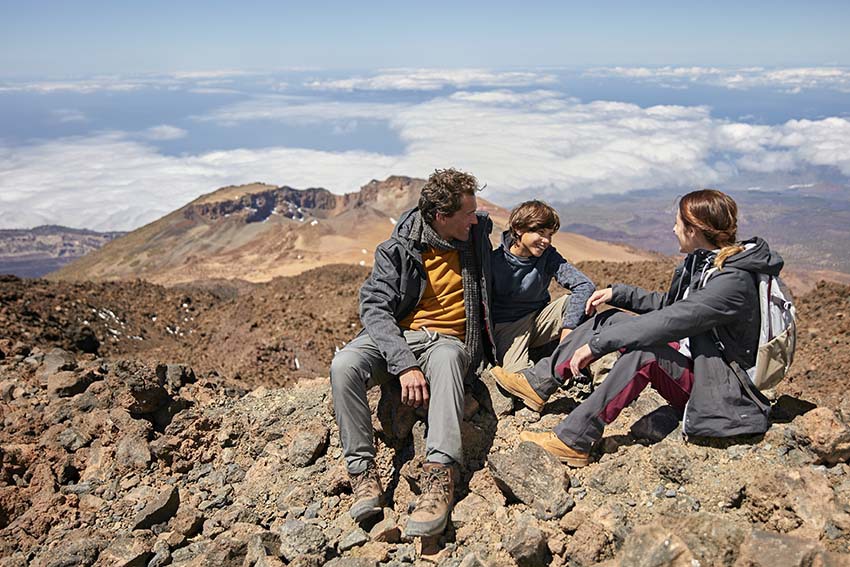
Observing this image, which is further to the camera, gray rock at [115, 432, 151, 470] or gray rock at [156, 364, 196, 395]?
gray rock at [156, 364, 196, 395]

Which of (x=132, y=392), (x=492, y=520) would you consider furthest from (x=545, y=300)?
(x=132, y=392)

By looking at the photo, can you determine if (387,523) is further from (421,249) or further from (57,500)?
(57,500)

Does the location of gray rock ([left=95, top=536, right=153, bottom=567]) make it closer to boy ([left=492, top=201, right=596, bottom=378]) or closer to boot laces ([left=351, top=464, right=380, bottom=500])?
boot laces ([left=351, top=464, right=380, bottom=500])

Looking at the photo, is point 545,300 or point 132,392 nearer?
point 545,300

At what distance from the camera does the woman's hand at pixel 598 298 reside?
415cm

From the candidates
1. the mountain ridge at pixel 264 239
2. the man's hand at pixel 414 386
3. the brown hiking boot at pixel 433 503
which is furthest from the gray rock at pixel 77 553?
the mountain ridge at pixel 264 239

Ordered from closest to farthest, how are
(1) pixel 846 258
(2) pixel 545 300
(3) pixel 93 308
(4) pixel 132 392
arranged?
(2) pixel 545 300 → (4) pixel 132 392 → (3) pixel 93 308 → (1) pixel 846 258

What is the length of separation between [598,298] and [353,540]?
89.0 inches

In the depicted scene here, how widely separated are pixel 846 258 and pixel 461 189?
111910mm

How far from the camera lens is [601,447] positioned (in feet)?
12.9

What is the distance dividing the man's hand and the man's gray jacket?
22 centimetres

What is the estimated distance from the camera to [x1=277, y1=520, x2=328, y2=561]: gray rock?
3491mm

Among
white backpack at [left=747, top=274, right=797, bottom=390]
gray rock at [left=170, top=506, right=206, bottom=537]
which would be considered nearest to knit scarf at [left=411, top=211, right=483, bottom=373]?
white backpack at [left=747, top=274, right=797, bottom=390]

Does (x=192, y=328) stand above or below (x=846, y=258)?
above
